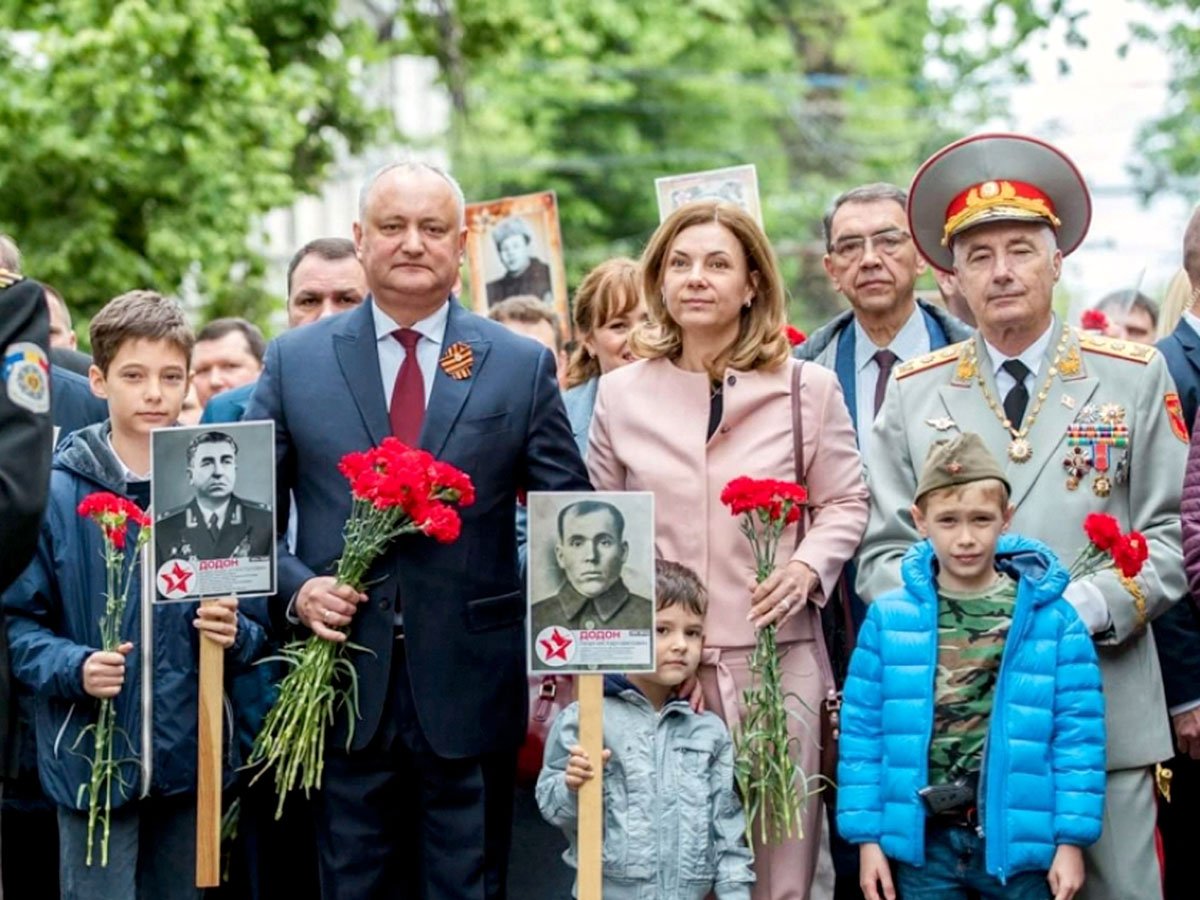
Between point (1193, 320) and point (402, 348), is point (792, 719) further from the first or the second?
point (1193, 320)

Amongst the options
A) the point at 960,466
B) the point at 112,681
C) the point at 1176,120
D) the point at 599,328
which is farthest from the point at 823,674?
the point at 1176,120

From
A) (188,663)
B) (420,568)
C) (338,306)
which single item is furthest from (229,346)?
(420,568)

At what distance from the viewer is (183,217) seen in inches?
654

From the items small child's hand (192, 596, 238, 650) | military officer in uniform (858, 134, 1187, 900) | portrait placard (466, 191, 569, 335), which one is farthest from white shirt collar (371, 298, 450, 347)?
portrait placard (466, 191, 569, 335)

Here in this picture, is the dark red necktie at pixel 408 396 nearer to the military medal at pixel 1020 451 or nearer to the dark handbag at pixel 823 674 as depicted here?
the dark handbag at pixel 823 674

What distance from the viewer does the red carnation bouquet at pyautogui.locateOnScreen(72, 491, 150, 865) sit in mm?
6625

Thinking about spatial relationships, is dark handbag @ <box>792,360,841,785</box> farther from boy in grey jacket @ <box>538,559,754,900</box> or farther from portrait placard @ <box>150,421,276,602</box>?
portrait placard @ <box>150,421,276,602</box>

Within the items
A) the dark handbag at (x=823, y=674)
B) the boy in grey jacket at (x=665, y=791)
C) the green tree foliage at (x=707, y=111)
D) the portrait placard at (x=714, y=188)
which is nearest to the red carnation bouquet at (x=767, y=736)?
the boy in grey jacket at (x=665, y=791)

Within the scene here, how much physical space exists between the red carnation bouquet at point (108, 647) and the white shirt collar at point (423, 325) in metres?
0.91

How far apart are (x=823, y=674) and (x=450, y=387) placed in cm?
136

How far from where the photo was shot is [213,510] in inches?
251

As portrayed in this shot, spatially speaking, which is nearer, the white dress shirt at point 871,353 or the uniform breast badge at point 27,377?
the uniform breast badge at point 27,377

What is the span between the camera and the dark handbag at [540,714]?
266 inches

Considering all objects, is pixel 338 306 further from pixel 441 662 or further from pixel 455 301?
pixel 441 662
